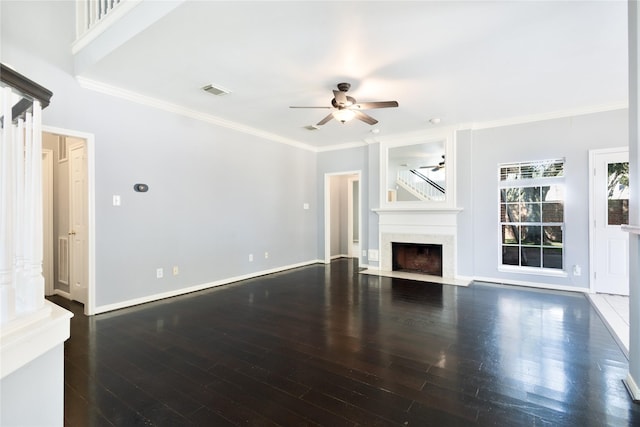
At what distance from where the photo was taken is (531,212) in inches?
195

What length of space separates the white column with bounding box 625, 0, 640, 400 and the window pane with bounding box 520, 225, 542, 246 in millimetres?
3127

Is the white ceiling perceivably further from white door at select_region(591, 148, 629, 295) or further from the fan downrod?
white door at select_region(591, 148, 629, 295)

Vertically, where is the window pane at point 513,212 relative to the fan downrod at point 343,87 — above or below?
below

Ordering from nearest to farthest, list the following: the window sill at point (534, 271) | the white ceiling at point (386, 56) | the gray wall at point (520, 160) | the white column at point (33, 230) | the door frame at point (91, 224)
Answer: the white column at point (33, 230) < the white ceiling at point (386, 56) < the door frame at point (91, 224) < the gray wall at point (520, 160) < the window sill at point (534, 271)

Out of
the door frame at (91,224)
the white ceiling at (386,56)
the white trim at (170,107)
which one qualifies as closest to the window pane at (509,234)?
the white ceiling at (386,56)

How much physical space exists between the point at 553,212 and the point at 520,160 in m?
0.95

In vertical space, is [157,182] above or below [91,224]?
above

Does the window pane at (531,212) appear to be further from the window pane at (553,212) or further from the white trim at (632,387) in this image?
the white trim at (632,387)

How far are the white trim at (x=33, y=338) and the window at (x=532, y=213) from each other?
18.7ft

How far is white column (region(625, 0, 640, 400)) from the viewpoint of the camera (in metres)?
1.95

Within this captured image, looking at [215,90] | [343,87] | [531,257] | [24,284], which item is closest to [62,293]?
[215,90]

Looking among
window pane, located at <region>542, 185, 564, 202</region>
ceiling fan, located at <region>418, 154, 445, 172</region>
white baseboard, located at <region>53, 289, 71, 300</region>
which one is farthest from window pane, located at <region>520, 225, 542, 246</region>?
white baseboard, located at <region>53, 289, 71, 300</region>

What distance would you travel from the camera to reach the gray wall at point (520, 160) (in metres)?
4.45

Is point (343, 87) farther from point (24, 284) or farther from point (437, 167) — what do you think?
point (24, 284)
